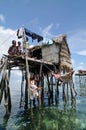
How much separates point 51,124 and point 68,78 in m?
8.30

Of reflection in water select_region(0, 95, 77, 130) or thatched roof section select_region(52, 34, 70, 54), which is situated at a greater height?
thatched roof section select_region(52, 34, 70, 54)

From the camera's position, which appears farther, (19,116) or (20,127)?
(19,116)

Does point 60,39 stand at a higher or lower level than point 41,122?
higher

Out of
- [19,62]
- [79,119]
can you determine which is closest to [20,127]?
[79,119]

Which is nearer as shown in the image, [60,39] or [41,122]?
[41,122]

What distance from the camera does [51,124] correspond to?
53.6ft

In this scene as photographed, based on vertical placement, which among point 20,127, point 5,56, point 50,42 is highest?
point 50,42

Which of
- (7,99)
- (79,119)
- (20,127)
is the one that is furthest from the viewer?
(7,99)

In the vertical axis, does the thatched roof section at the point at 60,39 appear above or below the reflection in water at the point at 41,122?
above

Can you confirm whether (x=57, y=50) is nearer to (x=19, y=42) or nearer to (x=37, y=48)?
(x=37, y=48)

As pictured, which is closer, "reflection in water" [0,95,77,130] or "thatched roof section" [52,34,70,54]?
"reflection in water" [0,95,77,130]

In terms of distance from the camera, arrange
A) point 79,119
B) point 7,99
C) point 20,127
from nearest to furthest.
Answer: point 20,127, point 79,119, point 7,99

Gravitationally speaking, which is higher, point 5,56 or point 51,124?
point 5,56

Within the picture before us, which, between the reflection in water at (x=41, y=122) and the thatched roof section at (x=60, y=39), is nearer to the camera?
the reflection in water at (x=41, y=122)
